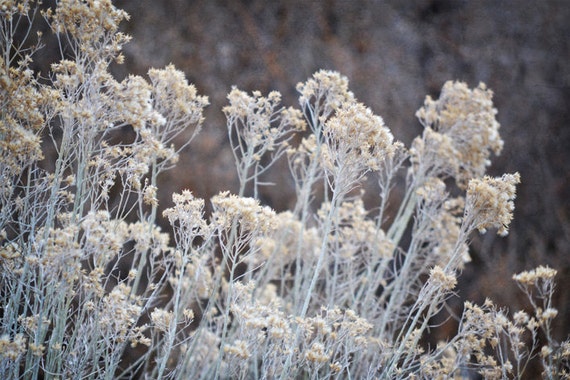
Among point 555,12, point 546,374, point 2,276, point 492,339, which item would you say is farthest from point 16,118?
point 555,12

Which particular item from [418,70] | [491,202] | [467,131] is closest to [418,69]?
[418,70]

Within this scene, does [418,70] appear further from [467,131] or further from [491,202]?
[491,202]

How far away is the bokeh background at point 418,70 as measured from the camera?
3.88 meters

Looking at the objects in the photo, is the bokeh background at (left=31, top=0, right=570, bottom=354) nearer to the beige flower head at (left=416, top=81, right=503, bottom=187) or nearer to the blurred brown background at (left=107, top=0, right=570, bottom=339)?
the blurred brown background at (left=107, top=0, right=570, bottom=339)

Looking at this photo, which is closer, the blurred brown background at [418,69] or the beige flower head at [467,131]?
the beige flower head at [467,131]

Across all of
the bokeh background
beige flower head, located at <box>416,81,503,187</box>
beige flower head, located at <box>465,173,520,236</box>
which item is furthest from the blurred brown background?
beige flower head, located at <box>465,173,520,236</box>

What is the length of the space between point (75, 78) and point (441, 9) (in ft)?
11.0

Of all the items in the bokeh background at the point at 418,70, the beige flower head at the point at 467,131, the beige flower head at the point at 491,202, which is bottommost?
the beige flower head at the point at 491,202

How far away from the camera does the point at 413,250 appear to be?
2.54 m

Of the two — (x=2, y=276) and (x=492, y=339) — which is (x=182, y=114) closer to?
(x=2, y=276)

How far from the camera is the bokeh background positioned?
3.88 m

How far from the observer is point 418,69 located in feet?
13.6

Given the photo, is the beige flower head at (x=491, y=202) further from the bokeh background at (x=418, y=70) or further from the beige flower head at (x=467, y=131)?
the bokeh background at (x=418, y=70)

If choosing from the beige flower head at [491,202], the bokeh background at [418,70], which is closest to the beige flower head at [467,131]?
the beige flower head at [491,202]
